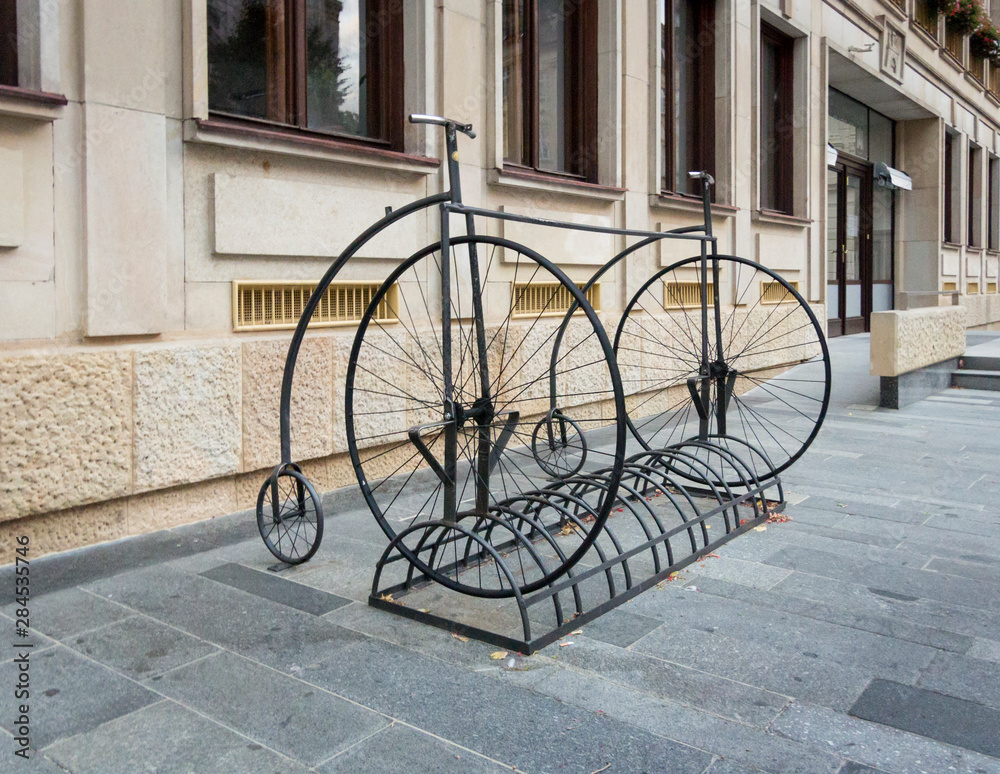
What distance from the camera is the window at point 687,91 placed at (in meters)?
9.57

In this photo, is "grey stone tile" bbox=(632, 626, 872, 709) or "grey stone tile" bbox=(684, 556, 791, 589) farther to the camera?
"grey stone tile" bbox=(684, 556, 791, 589)

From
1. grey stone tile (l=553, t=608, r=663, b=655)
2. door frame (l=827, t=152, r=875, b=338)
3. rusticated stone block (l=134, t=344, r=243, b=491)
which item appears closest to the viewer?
grey stone tile (l=553, t=608, r=663, b=655)

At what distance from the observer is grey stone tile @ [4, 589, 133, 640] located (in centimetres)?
347

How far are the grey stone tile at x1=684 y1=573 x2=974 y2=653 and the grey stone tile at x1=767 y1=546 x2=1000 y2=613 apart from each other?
198 millimetres

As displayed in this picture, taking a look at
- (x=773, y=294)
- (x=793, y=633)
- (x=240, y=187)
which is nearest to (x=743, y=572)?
(x=793, y=633)

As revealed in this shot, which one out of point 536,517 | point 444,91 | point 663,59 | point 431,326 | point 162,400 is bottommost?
point 536,517

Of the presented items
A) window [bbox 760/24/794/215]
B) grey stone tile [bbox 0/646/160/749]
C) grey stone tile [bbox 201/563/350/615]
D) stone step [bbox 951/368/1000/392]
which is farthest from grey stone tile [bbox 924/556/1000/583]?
window [bbox 760/24/794/215]

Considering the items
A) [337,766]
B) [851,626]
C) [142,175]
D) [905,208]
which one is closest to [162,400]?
[142,175]

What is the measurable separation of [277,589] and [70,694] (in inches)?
42.5

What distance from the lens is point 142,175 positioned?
4590mm

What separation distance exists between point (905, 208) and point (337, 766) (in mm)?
18132

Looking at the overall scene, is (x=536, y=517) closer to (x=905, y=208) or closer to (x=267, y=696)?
(x=267, y=696)

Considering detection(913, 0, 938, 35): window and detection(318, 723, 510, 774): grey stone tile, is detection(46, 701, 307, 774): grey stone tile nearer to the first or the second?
detection(318, 723, 510, 774): grey stone tile

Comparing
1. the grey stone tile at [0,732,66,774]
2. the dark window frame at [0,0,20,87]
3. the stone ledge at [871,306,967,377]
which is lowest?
the grey stone tile at [0,732,66,774]
